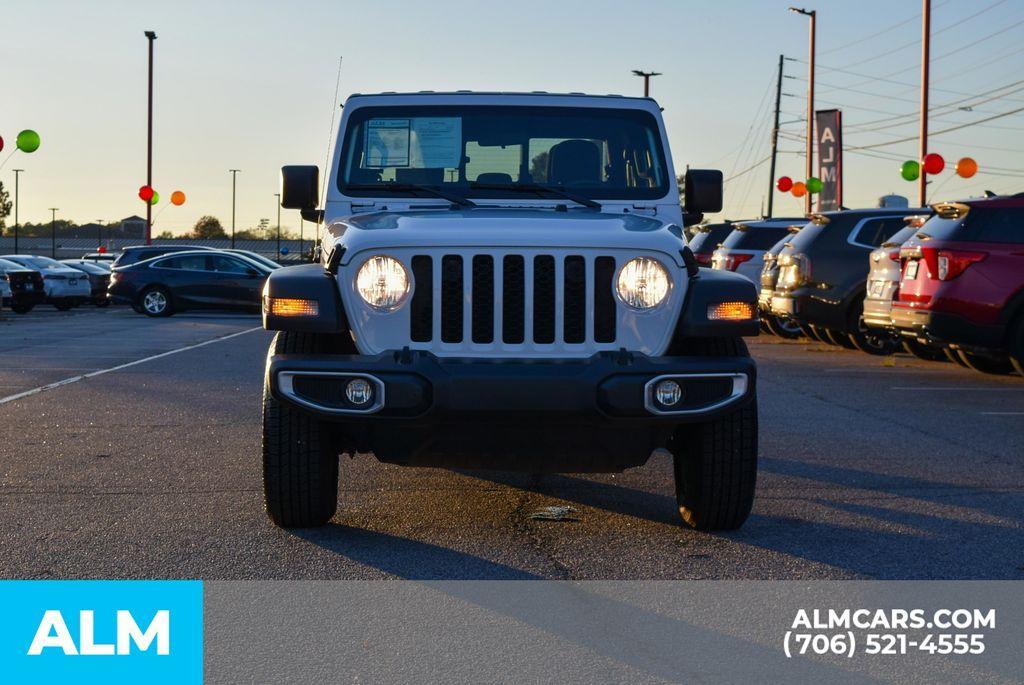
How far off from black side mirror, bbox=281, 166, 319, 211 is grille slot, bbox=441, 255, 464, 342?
1797 mm

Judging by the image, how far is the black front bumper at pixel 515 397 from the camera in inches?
245

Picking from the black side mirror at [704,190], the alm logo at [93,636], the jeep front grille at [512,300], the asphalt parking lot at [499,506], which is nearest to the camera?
the alm logo at [93,636]

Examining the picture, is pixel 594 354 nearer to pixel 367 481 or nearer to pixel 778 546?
pixel 778 546

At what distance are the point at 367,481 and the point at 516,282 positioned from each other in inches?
92.4

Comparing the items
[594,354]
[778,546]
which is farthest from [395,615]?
[778,546]

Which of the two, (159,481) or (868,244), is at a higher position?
(868,244)

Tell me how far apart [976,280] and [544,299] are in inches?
344

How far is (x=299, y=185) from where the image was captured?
7.98m

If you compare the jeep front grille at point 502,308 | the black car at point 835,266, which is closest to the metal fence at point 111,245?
the black car at point 835,266

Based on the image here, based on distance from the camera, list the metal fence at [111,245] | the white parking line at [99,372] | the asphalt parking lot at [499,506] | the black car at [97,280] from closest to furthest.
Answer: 1. the asphalt parking lot at [499,506]
2. the white parking line at [99,372]
3. the black car at [97,280]
4. the metal fence at [111,245]

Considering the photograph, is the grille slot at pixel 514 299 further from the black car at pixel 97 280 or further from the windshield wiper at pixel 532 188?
the black car at pixel 97 280

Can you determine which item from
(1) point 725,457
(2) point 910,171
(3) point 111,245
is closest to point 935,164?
(2) point 910,171

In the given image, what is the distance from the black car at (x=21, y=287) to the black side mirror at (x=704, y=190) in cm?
2600

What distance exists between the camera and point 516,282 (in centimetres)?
646
